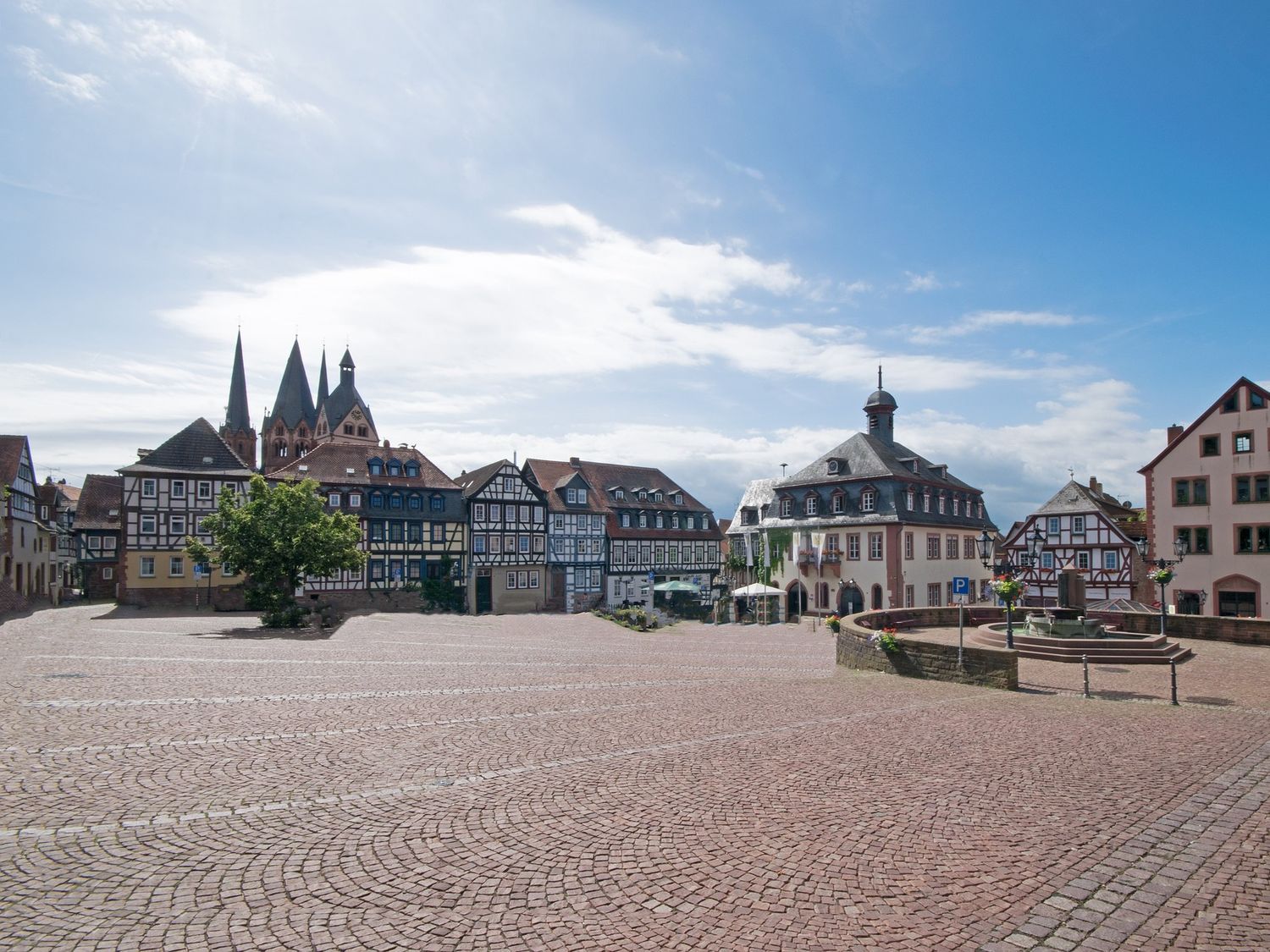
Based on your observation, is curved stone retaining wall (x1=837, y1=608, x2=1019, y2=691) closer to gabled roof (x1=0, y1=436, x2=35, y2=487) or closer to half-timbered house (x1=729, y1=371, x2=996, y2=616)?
half-timbered house (x1=729, y1=371, x2=996, y2=616)

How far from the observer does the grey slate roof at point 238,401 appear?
7394cm

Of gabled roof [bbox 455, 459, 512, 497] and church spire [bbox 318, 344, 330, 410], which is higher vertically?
church spire [bbox 318, 344, 330, 410]

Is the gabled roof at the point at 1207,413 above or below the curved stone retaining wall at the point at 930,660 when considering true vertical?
above

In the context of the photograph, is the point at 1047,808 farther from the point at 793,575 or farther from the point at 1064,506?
the point at 1064,506

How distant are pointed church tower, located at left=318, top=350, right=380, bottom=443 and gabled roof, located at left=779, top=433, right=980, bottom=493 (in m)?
45.2

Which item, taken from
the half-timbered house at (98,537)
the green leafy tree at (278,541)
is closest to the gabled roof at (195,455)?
the half-timbered house at (98,537)

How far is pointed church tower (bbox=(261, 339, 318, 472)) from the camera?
77.6 m

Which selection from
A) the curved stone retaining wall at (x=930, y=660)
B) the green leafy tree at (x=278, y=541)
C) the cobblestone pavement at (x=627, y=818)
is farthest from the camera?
the green leafy tree at (x=278, y=541)

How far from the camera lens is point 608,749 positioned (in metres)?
10.2

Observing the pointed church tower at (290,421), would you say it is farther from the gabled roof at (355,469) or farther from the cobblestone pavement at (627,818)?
the cobblestone pavement at (627,818)

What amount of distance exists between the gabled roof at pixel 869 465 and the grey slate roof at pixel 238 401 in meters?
52.3

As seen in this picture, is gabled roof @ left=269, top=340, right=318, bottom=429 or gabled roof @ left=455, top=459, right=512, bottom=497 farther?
gabled roof @ left=269, top=340, right=318, bottom=429

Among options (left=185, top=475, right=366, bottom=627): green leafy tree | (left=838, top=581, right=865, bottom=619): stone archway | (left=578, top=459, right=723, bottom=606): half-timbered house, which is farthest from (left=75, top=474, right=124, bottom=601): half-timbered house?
(left=838, top=581, right=865, bottom=619): stone archway

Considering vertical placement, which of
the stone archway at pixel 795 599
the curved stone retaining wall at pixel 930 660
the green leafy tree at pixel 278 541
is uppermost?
the green leafy tree at pixel 278 541
